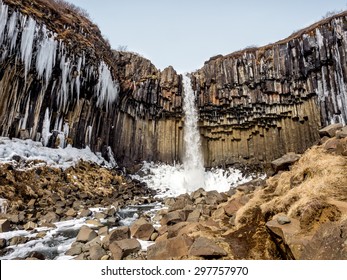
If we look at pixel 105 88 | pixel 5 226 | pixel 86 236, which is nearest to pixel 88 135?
pixel 105 88

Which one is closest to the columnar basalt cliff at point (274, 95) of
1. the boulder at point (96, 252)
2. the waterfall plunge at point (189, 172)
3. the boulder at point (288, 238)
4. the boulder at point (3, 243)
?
the waterfall plunge at point (189, 172)

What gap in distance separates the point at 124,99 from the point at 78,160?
30.8 feet

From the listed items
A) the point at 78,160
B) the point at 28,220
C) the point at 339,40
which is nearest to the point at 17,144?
the point at 78,160

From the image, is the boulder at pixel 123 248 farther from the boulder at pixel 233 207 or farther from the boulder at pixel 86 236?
the boulder at pixel 233 207

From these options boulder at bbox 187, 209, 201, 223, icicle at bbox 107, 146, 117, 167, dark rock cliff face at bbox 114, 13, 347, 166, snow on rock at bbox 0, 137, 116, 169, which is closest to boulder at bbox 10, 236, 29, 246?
boulder at bbox 187, 209, 201, 223

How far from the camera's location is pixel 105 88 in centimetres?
2122

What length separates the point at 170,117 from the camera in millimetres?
26141

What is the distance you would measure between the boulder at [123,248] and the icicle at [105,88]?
56.0ft

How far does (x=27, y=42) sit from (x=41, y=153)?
684cm

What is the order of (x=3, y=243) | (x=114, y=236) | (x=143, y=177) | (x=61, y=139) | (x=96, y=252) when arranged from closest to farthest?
(x=96, y=252), (x=114, y=236), (x=3, y=243), (x=61, y=139), (x=143, y=177)

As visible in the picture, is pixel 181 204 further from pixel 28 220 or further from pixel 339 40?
pixel 339 40

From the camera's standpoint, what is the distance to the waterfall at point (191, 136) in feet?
84.0

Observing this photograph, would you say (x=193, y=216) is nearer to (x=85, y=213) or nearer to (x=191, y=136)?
(x=85, y=213)

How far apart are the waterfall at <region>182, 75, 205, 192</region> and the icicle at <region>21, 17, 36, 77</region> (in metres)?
14.7
